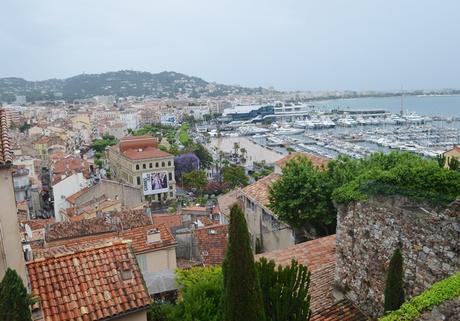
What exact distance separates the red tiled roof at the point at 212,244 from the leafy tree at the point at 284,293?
41.2 feet

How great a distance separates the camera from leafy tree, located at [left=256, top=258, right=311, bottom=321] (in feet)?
32.3

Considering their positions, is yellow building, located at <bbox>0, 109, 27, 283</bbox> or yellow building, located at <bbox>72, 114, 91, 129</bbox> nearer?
yellow building, located at <bbox>0, 109, 27, 283</bbox>

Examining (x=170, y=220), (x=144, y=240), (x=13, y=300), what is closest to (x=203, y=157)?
(x=170, y=220)

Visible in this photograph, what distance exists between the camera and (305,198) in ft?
65.5

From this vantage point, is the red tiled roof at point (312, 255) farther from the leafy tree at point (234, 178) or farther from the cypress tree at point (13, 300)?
the leafy tree at point (234, 178)

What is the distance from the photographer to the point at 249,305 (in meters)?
8.27

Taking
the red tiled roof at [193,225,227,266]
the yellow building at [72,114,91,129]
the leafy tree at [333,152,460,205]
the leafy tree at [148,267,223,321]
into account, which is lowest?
the red tiled roof at [193,225,227,266]

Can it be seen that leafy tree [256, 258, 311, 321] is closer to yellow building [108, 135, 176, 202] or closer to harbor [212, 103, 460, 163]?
yellow building [108, 135, 176, 202]

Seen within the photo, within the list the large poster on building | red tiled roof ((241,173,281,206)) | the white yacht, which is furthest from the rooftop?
the white yacht

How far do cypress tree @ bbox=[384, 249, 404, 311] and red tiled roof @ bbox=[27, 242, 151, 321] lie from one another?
5360 millimetres

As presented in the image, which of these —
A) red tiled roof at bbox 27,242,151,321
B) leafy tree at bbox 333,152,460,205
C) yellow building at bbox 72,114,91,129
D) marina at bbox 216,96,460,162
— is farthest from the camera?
Answer: yellow building at bbox 72,114,91,129

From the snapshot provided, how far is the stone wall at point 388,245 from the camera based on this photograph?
9250 millimetres

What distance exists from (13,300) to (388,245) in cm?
804

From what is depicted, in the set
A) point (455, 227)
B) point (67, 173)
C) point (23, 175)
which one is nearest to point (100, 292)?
point (455, 227)
